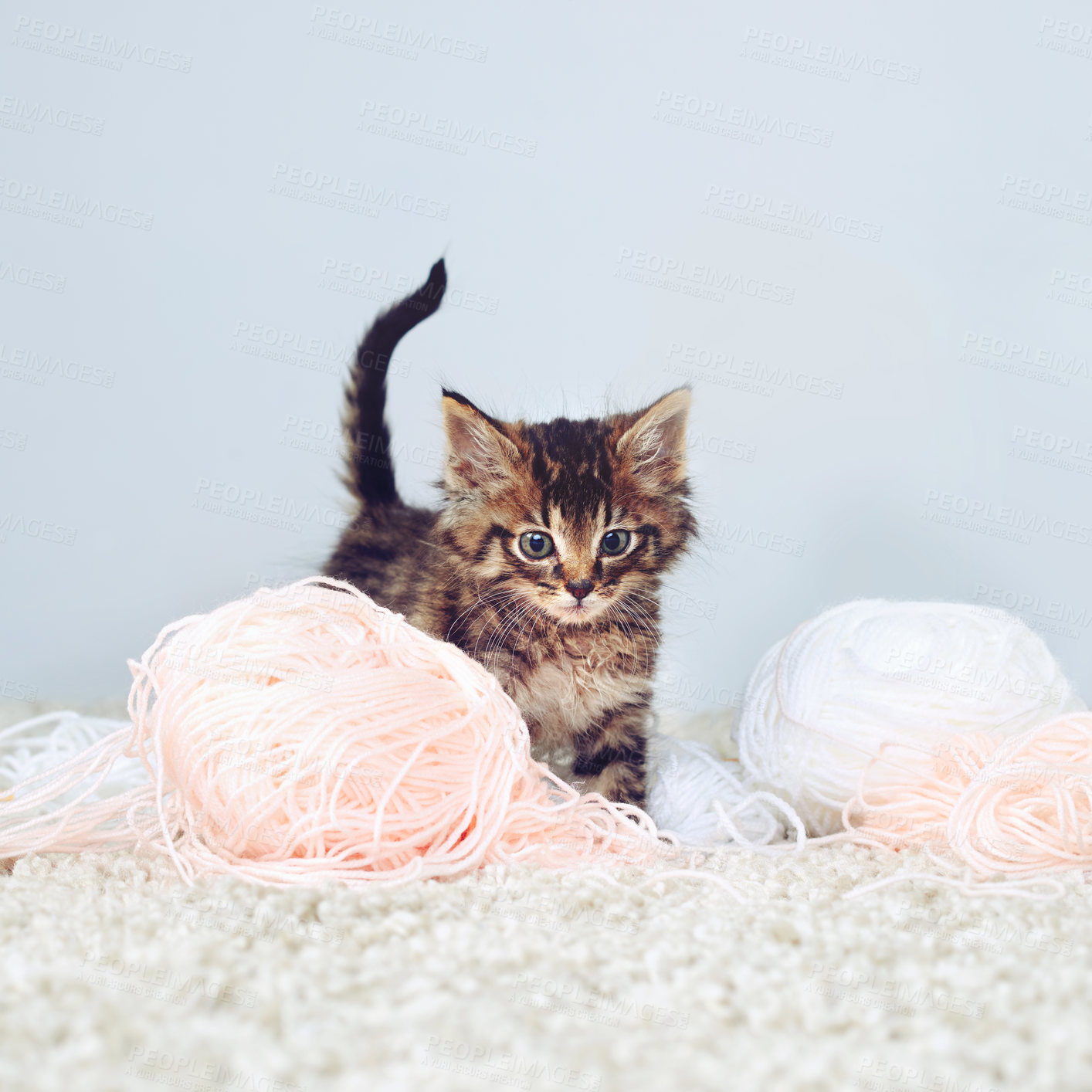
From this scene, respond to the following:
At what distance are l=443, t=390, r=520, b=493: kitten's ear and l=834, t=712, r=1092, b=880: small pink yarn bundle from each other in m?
0.74

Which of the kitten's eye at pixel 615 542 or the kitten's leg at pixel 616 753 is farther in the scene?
the kitten's leg at pixel 616 753

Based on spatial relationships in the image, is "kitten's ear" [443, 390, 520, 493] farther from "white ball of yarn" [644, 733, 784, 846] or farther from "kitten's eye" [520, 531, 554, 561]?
"white ball of yarn" [644, 733, 784, 846]

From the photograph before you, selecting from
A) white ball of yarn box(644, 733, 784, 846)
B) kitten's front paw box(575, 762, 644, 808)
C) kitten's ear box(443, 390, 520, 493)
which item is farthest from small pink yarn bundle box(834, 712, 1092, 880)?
kitten's ear box(443, 390, 520, 493)

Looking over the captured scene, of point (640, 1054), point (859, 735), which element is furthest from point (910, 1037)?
point (859, 735)

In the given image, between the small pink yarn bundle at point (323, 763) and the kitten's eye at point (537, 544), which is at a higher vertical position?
the kitten's eye at point (537, 544)

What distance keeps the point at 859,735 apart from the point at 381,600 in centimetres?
88

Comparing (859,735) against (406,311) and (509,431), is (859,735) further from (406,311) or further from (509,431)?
(406,311)

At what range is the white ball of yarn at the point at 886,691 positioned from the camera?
4.81ft

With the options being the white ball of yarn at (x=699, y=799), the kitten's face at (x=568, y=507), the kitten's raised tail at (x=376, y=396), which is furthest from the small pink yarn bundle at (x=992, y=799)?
the kitten's raised tail at (x=376, y=396)

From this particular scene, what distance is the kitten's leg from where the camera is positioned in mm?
1639

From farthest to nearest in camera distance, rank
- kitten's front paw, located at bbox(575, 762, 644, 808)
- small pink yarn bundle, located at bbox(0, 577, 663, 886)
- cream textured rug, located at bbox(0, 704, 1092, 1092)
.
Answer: kitten's front paw, located at bbox(575, 762, 644, 808), small pink yarn bundle, located at bbox(0, 577, 663, 886), cream textured rug, located at bbox(0, 704, 1092, 1092)

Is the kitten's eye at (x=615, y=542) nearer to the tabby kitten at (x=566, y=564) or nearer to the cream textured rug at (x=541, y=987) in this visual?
the tabby kitten at (x=566, y=564)

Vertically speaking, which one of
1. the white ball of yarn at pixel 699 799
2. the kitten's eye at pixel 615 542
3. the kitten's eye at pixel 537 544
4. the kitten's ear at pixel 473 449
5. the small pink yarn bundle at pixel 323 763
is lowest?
the white ball of yarn at pixel 699 799

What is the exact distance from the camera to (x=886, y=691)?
149 cm
